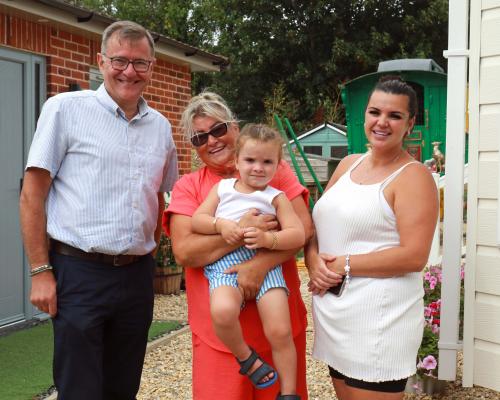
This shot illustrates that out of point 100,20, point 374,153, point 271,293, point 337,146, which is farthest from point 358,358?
point 337,146

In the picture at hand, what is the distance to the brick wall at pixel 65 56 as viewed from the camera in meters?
6.03

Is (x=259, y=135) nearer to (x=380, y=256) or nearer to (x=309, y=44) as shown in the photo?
(x=380, y=256)

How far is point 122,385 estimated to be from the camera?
3176mm

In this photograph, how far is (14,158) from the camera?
20.4 ft

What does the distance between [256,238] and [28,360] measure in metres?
3.45

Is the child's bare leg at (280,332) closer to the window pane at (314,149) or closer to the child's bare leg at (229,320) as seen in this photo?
the child's bare leg at (229,320)

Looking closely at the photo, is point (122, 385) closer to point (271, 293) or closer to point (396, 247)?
point (271, 293)

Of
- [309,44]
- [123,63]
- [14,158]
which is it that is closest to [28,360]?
[14,158]

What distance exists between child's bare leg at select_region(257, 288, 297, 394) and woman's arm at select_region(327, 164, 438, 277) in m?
0.32

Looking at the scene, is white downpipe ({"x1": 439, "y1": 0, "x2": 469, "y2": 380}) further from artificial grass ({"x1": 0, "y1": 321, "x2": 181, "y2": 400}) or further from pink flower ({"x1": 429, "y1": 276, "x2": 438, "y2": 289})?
artificial grass ({"x1": 0, "y1": 321, "x2": 181, "y2": 400})

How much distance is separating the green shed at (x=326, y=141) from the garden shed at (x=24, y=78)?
11481mm

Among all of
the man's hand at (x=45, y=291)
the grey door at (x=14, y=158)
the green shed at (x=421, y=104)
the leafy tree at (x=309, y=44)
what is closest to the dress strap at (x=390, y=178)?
the man's hand at (x=45, y=291)

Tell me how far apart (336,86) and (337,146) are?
25.6ft

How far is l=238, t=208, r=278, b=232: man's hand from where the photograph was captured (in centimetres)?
252
